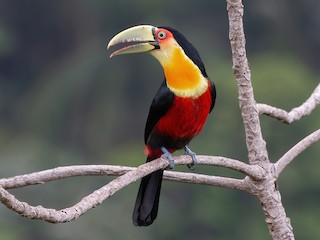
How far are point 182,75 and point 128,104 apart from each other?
1020cm

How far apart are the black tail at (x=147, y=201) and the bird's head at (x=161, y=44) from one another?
36 centimetres

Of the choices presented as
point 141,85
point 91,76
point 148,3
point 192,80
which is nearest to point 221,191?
point 141,85

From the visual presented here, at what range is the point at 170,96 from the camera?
348 cm

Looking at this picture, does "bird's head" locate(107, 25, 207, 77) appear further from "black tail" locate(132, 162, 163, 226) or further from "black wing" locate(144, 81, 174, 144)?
"black tail" locate(132, 162, 163, 226)

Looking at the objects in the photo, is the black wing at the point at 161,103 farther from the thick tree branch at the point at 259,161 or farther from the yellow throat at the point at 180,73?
the thick tree branch at the point at 259,161

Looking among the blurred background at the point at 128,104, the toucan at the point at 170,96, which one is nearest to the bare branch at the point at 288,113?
the toucan at the point at 170,96

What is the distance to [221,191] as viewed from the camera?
474 inches

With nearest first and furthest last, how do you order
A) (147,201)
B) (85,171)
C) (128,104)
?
(85,171), (147,201), (128,104)

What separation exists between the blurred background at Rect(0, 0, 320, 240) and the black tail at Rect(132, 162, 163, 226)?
A: 20.3ft

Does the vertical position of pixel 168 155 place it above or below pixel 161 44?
below

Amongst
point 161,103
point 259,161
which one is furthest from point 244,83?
point 161,103

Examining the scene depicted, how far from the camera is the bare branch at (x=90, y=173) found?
2.61 meters

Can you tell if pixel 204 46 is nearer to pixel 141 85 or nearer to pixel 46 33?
pixel 141 85

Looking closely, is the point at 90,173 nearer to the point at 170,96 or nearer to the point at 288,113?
the point at 170,96
